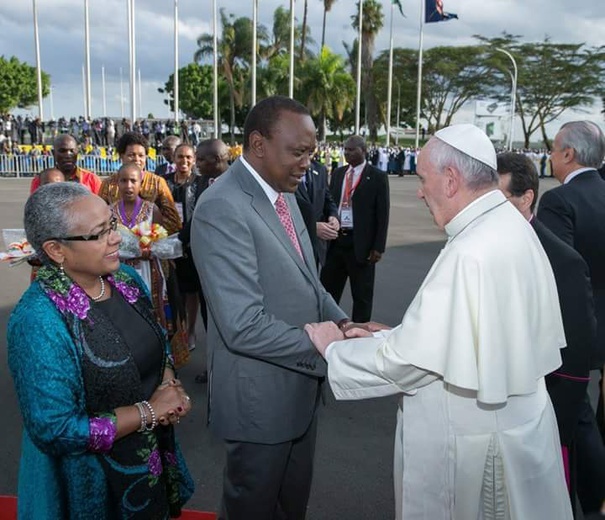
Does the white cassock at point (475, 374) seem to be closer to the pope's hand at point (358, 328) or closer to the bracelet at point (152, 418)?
the pope's hand at point (358, 328)

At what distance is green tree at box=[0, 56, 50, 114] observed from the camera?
219 ft

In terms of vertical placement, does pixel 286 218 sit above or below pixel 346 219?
above

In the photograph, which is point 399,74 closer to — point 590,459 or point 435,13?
point 435,13

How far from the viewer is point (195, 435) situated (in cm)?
429

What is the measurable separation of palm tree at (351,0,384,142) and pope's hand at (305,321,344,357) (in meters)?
48.5

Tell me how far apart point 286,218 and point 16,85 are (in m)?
76.5

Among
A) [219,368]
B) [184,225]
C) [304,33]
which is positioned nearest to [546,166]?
[304,33]

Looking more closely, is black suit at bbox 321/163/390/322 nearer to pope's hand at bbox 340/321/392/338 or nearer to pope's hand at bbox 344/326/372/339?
pope's hand at bbox 340/321/392/338

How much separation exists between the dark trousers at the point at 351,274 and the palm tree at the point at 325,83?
4017 centimetres

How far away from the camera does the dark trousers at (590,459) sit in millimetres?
3271

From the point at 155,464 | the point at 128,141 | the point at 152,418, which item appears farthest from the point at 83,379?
the point at 128,141

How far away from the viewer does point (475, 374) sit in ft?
6.38

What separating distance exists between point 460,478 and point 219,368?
1.01 metres

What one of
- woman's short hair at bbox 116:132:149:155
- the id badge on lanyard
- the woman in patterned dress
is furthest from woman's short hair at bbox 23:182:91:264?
the id badge on lanyard
